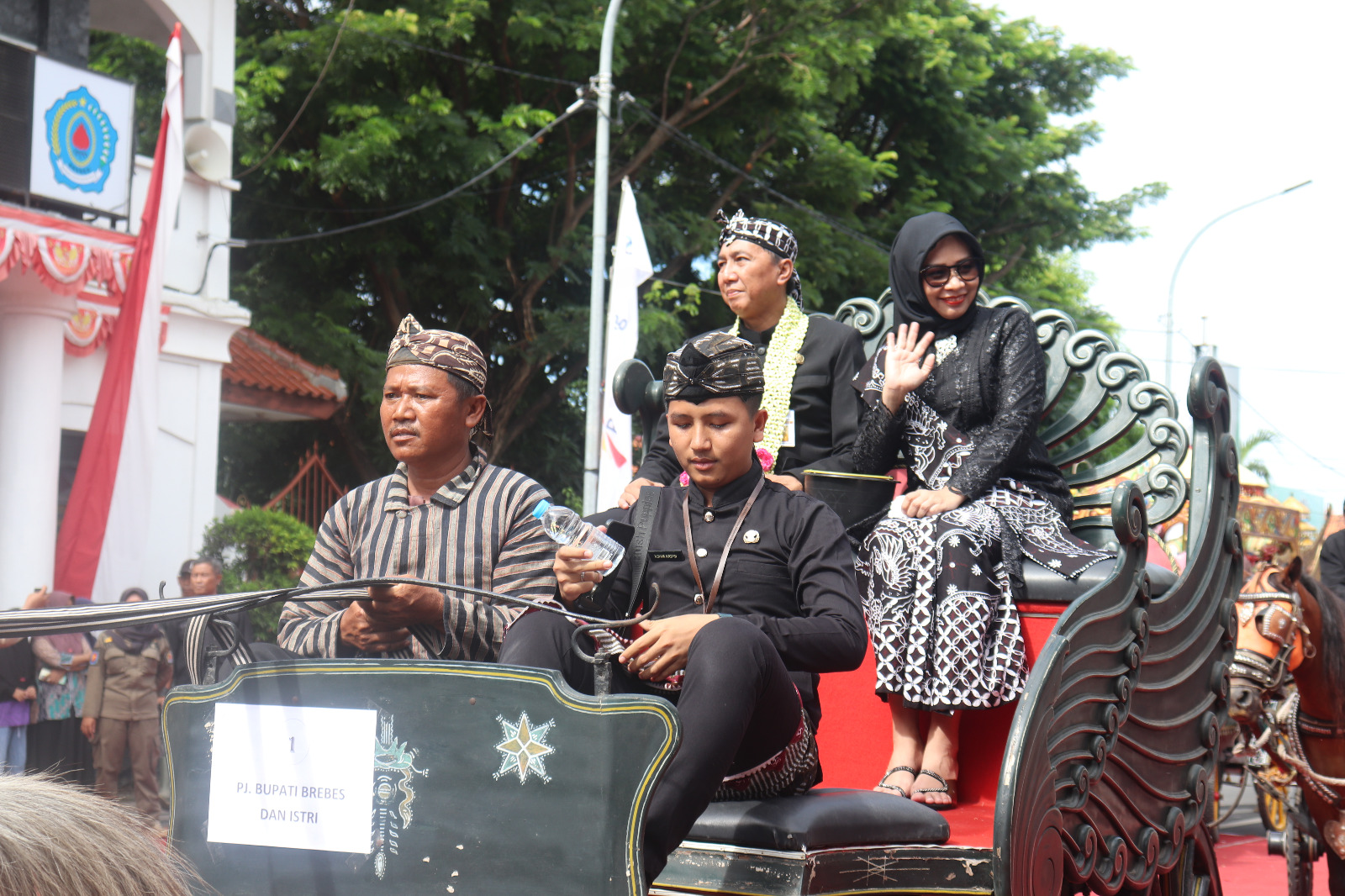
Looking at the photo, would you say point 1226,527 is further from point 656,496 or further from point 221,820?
point 221,820

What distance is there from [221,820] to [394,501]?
0.90 m

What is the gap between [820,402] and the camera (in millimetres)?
4188

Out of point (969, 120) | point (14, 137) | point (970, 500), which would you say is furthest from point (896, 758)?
point (969, 120)

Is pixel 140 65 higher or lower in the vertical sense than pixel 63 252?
higher

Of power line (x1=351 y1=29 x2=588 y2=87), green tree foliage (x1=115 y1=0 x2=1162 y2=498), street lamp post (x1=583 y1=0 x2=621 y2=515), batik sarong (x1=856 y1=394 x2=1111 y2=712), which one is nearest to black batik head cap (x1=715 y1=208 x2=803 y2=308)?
batik sarong (x1=856 y1=394 x2=1111 y2=712)

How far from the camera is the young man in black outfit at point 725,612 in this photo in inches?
94.7

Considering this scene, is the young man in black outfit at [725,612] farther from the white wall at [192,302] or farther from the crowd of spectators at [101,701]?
the white wall at [192,302]

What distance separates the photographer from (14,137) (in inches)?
384

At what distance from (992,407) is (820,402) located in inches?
21.4

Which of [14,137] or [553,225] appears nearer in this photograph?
[14,137]

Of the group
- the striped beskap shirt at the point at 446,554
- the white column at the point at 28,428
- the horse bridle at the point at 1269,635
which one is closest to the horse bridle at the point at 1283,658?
the horse bridle at the point at 1269,635

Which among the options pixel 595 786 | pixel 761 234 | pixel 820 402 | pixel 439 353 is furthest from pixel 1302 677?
pixel 595 786

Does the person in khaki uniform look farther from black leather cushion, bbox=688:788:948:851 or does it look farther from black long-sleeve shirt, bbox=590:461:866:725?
black leather cushion, bbox=688:788:948:851

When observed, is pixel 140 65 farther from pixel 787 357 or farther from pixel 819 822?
pixel 819 822
